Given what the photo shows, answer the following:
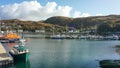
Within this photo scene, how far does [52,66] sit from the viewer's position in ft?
172

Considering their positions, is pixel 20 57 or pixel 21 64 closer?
pixel 21 64

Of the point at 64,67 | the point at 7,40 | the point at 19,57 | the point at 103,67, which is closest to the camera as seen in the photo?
the point at 103,67

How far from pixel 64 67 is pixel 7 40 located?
8087 centimetres

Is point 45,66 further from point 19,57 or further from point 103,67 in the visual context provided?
point 103,67

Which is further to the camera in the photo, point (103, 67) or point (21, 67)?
point (21, 67)

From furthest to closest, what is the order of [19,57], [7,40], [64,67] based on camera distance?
[7,40] → [19,57] → [64,67]

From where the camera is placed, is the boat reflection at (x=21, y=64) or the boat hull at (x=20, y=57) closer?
the boat reflection at (x=21, y=64)

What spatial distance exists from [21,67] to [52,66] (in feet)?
18.5

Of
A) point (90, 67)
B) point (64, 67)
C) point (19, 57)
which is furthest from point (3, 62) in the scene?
point (90, 67)

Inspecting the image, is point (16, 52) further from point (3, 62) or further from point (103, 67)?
point (103, 67)

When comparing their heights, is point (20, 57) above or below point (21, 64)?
above

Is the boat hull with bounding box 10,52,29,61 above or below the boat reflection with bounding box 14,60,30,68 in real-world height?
above

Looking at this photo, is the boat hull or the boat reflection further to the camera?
the boat hull

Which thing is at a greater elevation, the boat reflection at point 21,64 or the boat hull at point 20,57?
the boat hull at point 20,57
